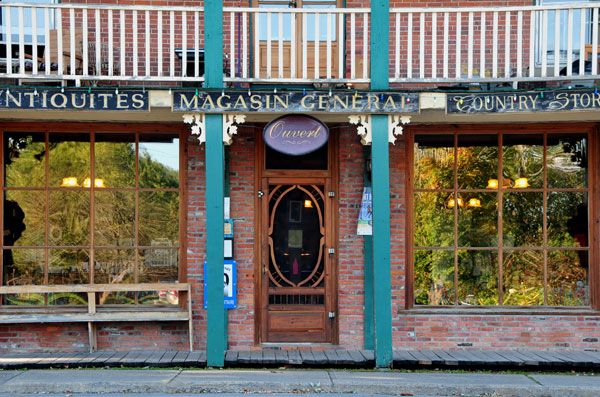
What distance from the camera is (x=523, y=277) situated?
8.00 meters

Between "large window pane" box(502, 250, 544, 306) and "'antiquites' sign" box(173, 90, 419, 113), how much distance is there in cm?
269

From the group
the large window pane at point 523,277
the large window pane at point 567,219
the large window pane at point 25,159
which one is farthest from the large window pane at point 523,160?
the large window pane at point 25,159

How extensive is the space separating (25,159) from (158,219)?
2.03m

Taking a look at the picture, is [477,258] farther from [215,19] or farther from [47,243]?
[47,243]

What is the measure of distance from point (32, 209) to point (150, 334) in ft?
7.88

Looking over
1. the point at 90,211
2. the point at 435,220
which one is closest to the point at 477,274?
the point at 435,220

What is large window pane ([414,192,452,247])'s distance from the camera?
802 cm

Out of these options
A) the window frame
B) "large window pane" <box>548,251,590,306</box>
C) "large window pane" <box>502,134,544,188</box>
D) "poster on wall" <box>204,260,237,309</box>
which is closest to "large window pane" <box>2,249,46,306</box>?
"poster on wall" <box>204,260,237,309</box>

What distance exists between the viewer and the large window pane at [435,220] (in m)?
8.02

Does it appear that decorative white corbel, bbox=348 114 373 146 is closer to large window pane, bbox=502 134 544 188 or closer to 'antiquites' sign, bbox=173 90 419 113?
'antiquites' sign, bbox=173 90 419 113

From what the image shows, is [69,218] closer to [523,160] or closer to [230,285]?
[230,285]

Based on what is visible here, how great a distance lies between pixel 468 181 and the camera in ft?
26.3

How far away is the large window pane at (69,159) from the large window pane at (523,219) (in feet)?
19.5

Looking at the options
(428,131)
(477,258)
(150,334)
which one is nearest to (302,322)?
(150,334)
